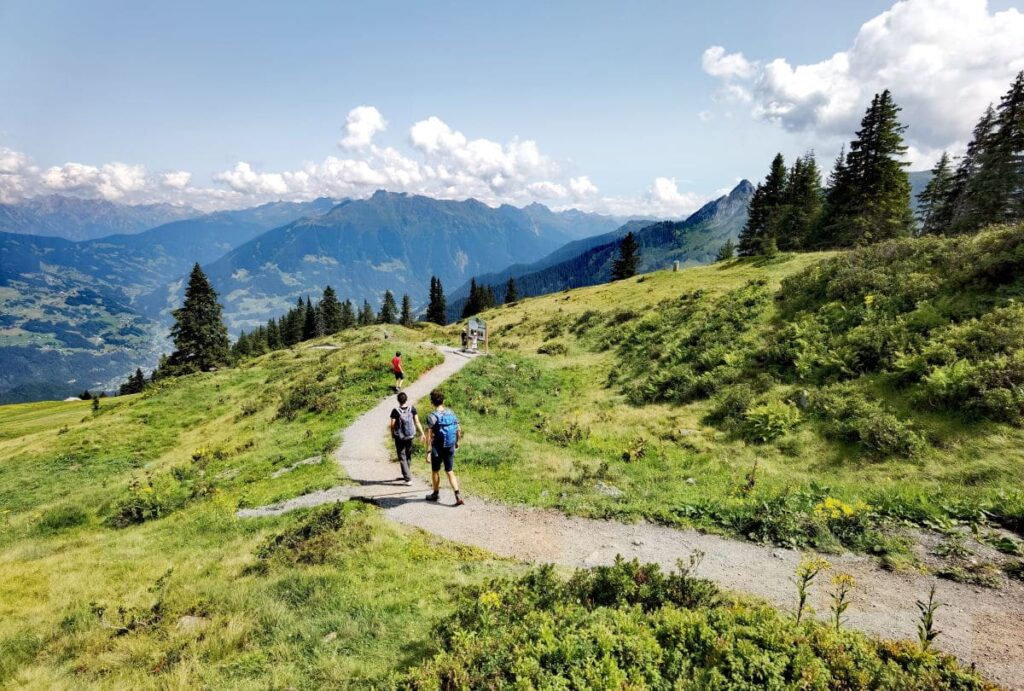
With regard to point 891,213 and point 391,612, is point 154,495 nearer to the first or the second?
point 391,612

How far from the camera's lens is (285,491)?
14.6m

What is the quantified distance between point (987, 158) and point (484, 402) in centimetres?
5909

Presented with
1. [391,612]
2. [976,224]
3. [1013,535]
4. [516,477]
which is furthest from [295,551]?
[976,224]

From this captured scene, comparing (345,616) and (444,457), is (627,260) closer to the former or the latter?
(444,457)

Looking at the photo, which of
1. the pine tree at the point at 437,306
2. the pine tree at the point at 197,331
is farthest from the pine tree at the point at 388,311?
the pine tree at the point at 197,331

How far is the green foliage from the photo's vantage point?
523cm

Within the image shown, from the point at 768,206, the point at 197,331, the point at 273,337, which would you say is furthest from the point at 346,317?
the point at 768,206

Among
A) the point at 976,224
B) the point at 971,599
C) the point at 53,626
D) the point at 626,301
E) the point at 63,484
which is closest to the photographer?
the point at 971,599

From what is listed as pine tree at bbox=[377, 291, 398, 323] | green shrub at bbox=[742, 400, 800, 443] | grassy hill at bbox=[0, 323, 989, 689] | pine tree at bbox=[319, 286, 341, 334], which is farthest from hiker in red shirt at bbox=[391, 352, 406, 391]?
pine tree at bbox=[377, 291, 398, 323]

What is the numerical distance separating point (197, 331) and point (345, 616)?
255ft

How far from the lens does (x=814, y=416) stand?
49.4 ft

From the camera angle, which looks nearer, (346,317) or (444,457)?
(444,457)

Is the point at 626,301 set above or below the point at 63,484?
above

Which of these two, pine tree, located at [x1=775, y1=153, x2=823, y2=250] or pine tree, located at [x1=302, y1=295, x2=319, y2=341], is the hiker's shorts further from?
pine tree, located at [x1=302, y1=295, x2=319, y2=341]
